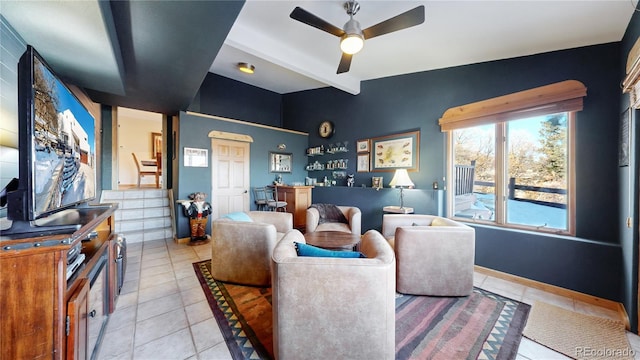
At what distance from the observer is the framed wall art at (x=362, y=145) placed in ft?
15.0

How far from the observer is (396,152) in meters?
4.12

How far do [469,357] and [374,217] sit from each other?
8.98ft

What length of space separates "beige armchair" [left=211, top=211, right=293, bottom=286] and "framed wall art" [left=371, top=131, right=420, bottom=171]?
2629 millimetres

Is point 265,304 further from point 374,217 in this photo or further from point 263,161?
point 263,161

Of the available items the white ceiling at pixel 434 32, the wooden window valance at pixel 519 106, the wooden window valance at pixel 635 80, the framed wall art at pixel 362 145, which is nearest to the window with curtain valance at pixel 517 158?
the wooden window valance at pixel 519 106

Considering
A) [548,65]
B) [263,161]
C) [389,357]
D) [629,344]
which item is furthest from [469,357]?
[263,161]

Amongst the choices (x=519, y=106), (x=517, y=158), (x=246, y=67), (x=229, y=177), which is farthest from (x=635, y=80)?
(x=229, y=177)

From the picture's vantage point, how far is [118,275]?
2232mm

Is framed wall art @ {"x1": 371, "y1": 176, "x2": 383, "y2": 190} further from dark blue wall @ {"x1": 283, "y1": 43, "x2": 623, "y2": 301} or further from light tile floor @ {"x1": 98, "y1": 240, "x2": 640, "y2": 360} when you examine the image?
light tile floor @ {"x1": 98, "y1": 240, "x2": 640, "y2": 360}

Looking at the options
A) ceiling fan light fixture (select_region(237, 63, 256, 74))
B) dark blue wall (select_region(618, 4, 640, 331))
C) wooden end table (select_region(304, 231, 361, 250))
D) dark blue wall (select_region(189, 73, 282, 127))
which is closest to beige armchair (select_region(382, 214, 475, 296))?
wooden end table (select_region(304, 231, 361, 250))

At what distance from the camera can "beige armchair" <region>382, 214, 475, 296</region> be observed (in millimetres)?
2258

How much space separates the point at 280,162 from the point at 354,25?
11.7 feet

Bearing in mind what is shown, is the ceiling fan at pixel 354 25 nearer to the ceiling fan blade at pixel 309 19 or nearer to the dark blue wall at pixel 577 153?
the ceiling fan blade at pixel 309 19

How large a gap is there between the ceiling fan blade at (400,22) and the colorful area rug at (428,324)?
270cm
